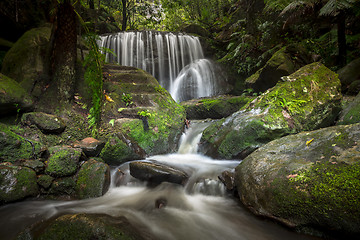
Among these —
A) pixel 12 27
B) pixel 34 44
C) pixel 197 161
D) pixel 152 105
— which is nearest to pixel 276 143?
pixel 197 161

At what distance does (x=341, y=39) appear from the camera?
22.1 feet

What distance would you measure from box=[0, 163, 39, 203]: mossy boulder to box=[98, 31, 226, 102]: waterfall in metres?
8.61

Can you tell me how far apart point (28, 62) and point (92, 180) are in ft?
11.8

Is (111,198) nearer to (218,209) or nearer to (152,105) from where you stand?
(218,209)

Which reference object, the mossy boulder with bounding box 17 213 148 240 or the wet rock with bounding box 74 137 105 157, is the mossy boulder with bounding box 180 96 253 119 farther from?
the mossy boulder with bounding box 17 213 148 240

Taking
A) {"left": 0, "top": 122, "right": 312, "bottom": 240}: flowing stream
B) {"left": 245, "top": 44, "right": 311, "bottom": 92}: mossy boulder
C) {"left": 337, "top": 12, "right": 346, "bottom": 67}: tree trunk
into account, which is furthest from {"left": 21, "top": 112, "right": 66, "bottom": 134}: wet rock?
{"left": 337, "top": 12, "right": 346, "bottom": 67}: tree trunk

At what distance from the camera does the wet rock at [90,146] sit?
369 centimetres

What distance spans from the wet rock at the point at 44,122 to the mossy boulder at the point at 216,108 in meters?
5.28

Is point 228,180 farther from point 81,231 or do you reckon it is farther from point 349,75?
point 349,75

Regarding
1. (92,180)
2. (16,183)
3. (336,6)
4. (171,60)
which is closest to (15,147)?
(16,183)

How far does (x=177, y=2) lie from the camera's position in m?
14.5

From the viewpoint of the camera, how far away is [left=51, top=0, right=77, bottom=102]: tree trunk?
4.42m

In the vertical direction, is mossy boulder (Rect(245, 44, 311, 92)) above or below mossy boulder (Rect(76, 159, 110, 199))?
above

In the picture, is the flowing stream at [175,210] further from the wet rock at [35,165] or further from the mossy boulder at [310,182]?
the wet rock at [35,165]
